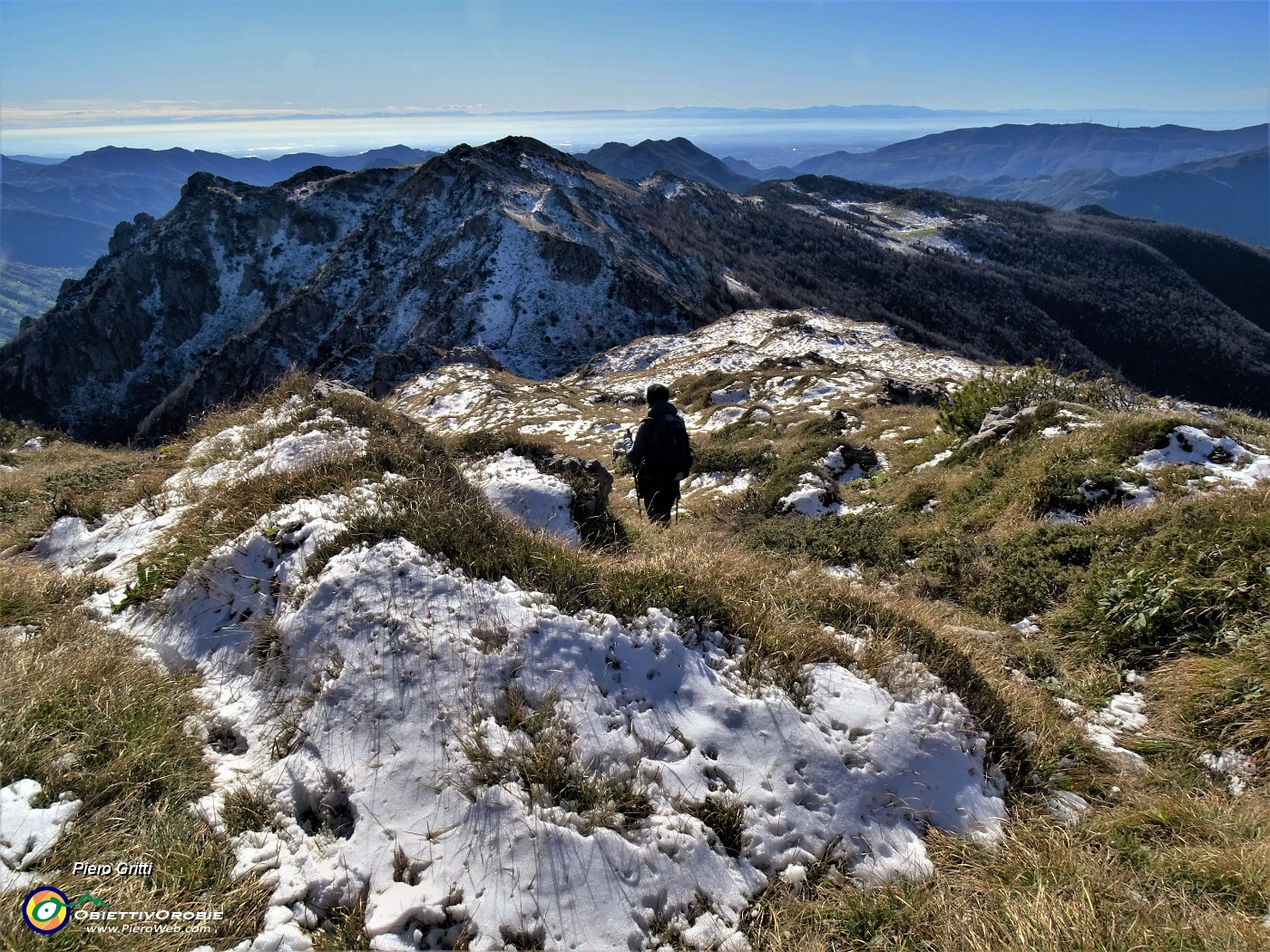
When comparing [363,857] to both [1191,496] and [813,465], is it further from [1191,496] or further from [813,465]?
[813,465]

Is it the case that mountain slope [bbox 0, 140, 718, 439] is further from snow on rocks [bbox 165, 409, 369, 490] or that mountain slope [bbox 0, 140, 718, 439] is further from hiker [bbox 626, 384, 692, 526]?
hiker [bbox 626, 384, 692, 526]

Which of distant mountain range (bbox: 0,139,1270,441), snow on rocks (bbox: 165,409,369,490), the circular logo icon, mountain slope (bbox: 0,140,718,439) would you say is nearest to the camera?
the circular logo icon

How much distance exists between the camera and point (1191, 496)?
284 inches

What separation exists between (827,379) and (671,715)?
2563 centimetres

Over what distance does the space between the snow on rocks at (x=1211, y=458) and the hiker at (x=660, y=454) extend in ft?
20.9

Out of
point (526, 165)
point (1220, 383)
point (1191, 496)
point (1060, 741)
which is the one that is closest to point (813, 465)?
point (1191, 496)

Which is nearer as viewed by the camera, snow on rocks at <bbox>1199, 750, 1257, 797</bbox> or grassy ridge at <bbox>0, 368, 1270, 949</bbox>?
grassy ridge at <bbox>0, 368, 1270, 949</bbox>

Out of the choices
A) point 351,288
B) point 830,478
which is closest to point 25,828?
point 830,478

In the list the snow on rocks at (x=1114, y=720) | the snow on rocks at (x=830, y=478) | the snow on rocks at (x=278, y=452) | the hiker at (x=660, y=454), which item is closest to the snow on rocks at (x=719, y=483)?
the snow on rocks at (x=830, y=478)

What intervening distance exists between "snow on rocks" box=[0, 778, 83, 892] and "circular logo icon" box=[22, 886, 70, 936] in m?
0.09

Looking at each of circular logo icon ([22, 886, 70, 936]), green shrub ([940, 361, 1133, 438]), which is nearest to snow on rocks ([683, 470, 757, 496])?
green shrub ([940, 361, 1133, 438])

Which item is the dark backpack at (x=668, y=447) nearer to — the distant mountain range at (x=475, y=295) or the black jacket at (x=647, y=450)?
the black jacket at (x=647, y=450)

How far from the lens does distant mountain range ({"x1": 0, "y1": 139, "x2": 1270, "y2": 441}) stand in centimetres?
5534

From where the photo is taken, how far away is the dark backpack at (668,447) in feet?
31.1
